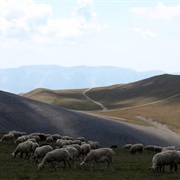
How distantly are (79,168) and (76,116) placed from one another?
73806 millimetres

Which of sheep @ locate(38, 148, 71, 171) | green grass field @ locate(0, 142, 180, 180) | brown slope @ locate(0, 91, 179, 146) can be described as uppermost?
brown slope @ locate(0, 91, 179, 146)

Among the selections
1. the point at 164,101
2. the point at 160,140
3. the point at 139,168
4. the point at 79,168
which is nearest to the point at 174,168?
the point at 139,168

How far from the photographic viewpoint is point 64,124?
321 feet

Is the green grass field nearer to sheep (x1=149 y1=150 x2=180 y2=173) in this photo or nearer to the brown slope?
sheep (x1=149 y1=150 x2=180 y2=173)

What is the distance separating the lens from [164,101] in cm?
19262

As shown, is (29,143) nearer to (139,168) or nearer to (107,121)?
(139,168)

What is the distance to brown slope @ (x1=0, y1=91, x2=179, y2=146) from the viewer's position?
3612 inches

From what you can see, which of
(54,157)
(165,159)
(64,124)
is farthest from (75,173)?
(64,124)

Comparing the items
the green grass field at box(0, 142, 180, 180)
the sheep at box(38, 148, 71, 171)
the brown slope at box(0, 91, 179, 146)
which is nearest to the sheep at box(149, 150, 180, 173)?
the green grass field at box(0, 142, 180, 180)

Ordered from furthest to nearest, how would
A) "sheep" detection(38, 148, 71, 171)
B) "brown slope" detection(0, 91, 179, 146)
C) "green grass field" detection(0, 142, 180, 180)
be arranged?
1. "brown slope" detection(0, 91, 179, 146)
2. "sheep" detection(38, 148, 71, 171)
3. "green grass field" detection(0, 142, 180, 180)

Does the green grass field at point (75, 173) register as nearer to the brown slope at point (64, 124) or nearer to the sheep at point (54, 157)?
the sheep at point (54, 157)

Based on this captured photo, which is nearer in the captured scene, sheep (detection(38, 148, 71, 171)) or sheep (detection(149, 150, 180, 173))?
sheep (detection(149, 150, 180, 173))

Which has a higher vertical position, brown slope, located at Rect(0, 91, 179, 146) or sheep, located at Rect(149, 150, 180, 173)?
brown slope, located at Rect(0, 91, 179, 146)

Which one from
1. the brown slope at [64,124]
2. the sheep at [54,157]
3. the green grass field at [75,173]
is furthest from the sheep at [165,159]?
the brown slope at [64,124]
